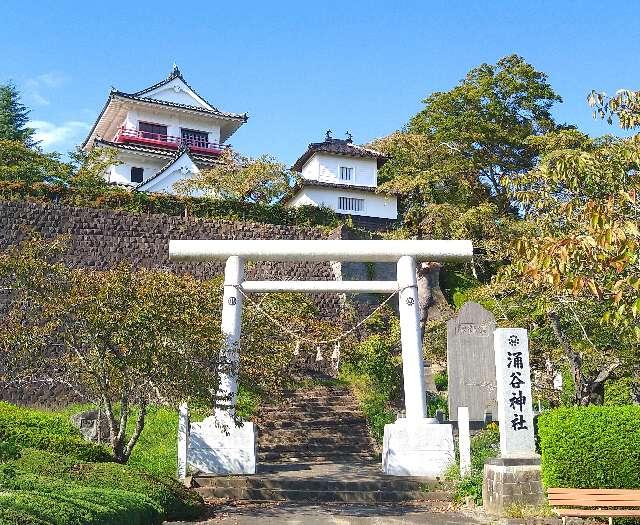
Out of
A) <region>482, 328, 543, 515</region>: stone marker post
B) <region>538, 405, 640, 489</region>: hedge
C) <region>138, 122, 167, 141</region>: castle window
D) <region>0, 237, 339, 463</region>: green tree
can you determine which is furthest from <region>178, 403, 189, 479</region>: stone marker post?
<region>138, 122, 167, 141</region>: castle window

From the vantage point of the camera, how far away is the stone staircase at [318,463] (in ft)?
35.8

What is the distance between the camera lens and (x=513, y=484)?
9.05 meters

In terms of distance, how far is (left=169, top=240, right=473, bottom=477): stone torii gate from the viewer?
11664 millimetres

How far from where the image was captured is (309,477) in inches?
465

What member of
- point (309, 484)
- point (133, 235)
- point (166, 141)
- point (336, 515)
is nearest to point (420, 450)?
point (309, 484)

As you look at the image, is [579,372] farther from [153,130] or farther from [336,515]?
[153,130]

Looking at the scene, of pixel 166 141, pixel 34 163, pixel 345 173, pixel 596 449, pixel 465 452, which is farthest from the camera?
pixel 166 141

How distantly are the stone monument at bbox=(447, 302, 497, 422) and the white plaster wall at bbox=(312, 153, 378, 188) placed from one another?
18.9 metres

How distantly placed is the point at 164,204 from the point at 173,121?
12604 mm

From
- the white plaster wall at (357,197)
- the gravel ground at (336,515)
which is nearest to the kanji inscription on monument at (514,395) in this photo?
the gravel ground at (336,515)

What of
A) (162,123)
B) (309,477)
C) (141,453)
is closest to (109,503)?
(309,477)

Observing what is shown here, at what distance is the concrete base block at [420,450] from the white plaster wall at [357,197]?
2088 cm

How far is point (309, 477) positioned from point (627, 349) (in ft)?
19.9

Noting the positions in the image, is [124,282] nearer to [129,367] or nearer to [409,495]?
[129,367]
